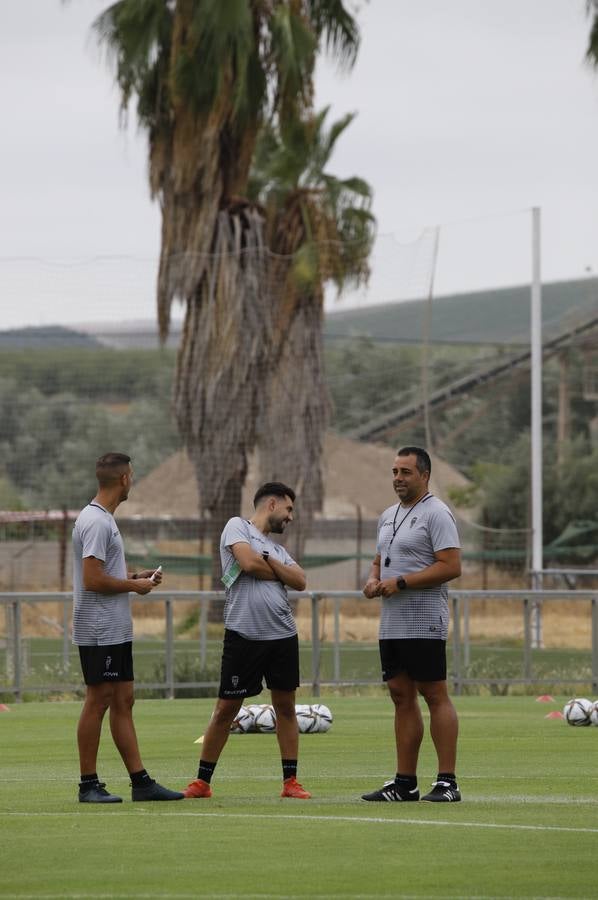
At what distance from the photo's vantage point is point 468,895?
7281 mm

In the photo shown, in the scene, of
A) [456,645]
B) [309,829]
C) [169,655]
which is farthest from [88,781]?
[456,645]

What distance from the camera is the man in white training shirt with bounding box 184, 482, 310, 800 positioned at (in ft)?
34.6

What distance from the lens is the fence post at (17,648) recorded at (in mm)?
20188

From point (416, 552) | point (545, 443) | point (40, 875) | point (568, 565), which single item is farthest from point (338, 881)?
point (545, 443)

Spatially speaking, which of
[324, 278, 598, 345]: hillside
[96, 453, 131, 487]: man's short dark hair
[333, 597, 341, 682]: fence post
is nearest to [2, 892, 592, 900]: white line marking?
[96, 453, 131, 487]: man's short dark hair

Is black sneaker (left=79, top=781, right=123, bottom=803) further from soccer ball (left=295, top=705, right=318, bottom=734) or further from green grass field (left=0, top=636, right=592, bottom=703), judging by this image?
green grass field (left=0, top=636, right=592, bottom=703)

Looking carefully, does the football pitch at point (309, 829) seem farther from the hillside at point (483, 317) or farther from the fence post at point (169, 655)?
the hillside at point (483, 317)

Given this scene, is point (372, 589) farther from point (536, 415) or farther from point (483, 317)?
point (483, 317)

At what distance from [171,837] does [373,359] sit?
60252 millimetres

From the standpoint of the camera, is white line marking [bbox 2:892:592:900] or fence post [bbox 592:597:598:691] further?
fence post [bbox 592:597:598:691]

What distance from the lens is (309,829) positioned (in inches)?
362

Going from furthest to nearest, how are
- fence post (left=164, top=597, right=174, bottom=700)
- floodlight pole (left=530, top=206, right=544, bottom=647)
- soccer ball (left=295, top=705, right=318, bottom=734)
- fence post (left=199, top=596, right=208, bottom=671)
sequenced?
floodlight pole (left=530, top=206, right=544, bottom=647) → fence post (left=199, top=596, right=208, bottom=671) → fence post (left=164, top=597, right=174, bottom=700) → soccer ball (left=295, top=705, right=318, bottom=734)

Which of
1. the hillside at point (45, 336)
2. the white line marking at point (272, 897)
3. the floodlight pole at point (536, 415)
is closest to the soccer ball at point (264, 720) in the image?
the white line marking at point (272, 897)

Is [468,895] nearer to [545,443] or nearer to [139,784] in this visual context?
[139,784]
